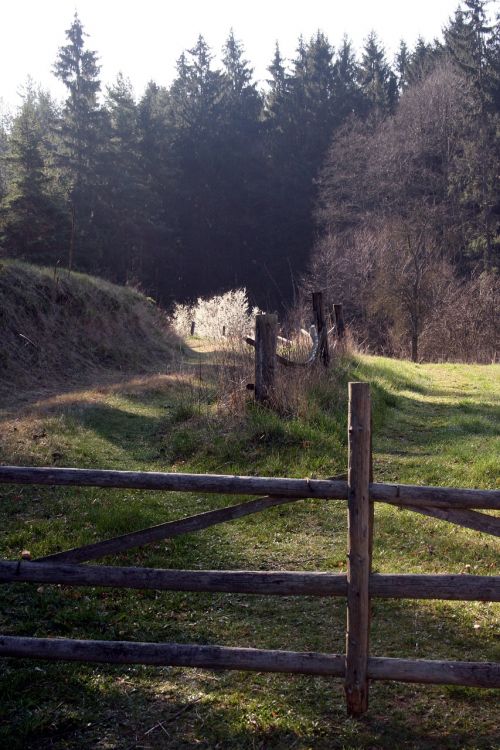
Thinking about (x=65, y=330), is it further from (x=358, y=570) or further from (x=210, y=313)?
(x=358, y=570)

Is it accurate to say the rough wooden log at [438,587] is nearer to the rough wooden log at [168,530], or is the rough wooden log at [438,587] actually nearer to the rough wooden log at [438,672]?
the rough wooden log at [438,672]

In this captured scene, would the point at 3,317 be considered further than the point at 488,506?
Yes

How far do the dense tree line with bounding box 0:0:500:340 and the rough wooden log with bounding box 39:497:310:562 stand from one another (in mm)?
25422

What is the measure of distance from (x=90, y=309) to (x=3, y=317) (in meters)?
4.37

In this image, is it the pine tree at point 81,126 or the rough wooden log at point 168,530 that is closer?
the rough wooden log at point 168,530

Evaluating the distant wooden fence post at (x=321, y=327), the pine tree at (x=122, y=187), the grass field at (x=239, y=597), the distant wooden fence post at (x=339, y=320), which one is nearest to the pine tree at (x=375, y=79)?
the pine tree at (x=122, y=187)

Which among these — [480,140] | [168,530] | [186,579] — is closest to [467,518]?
[186,579]

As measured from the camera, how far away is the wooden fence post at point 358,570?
141 inches

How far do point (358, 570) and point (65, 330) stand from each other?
1764cm

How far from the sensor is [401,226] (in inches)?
1339

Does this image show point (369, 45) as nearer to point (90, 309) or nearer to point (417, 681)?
point (90, 309)

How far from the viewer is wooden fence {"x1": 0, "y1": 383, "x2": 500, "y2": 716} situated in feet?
11.8

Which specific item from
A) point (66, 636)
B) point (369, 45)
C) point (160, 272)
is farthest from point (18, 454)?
point (369, 45)

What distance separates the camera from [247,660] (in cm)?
364
